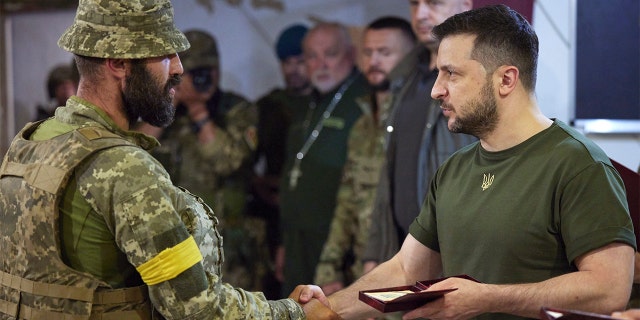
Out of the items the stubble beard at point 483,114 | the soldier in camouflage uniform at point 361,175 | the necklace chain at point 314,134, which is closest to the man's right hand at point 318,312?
the stubble beard at point 483,114

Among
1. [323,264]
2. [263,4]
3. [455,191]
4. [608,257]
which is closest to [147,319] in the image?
[455,191]

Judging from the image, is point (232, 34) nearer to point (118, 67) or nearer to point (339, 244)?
point (339, 244)

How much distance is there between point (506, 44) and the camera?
2.34 metres

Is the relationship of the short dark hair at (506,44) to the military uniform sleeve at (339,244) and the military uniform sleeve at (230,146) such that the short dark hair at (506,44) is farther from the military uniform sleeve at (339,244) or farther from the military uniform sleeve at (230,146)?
the military uniform sleeve at (230,146)

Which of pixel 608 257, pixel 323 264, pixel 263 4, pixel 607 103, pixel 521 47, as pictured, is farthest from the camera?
pixel 263 4

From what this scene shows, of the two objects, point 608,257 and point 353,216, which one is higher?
point 608,257

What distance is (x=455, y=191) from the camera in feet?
7.99

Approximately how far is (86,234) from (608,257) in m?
1.20

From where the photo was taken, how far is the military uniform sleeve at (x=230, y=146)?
5.48 m

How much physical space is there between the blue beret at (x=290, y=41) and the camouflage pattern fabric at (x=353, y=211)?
108 cm

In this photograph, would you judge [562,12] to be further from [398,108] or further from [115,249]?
[115,249]

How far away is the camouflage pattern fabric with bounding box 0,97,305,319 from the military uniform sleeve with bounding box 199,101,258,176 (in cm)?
320

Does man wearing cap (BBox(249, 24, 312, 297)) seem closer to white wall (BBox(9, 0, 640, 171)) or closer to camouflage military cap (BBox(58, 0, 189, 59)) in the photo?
white wall (BBox(9, 0, 640, 171))

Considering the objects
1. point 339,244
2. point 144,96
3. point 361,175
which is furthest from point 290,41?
point 144,96
